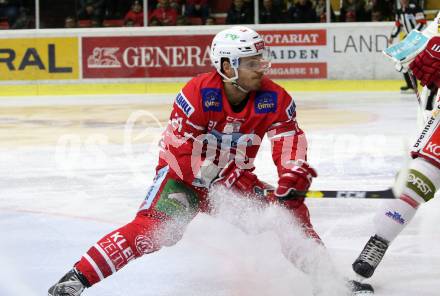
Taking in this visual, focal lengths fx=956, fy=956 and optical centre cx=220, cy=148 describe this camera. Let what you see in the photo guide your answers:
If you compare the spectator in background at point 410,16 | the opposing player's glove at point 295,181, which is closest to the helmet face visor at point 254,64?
the opposing player's glove at point 295,181

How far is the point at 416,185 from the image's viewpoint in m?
3.70

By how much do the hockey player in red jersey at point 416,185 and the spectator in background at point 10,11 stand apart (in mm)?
10075

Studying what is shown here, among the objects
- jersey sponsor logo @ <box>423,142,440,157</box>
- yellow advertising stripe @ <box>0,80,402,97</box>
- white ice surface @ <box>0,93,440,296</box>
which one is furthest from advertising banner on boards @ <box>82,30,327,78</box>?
jersey sponsor logo @ <box>423,142,440,157</box>

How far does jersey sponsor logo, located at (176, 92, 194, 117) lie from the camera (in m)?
3.65

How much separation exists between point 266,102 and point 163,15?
9.79 m

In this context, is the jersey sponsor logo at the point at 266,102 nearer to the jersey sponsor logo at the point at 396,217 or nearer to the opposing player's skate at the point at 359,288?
the jersey sponsor logo at the point at 396,217

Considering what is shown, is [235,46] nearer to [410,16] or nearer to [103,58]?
[410,16]

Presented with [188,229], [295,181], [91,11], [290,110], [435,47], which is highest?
[435,47]

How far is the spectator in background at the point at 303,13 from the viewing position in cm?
1305

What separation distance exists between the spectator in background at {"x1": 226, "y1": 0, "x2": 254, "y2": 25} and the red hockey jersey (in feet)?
31.2

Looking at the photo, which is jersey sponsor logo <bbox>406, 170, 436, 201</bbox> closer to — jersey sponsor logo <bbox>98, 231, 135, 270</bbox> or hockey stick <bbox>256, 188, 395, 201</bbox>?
hockey stick <bbox>256, 188, 395, 201</bbox>

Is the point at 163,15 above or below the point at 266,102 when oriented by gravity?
below

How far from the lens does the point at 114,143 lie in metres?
7.93

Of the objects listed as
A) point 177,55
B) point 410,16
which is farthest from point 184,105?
point 177,55
